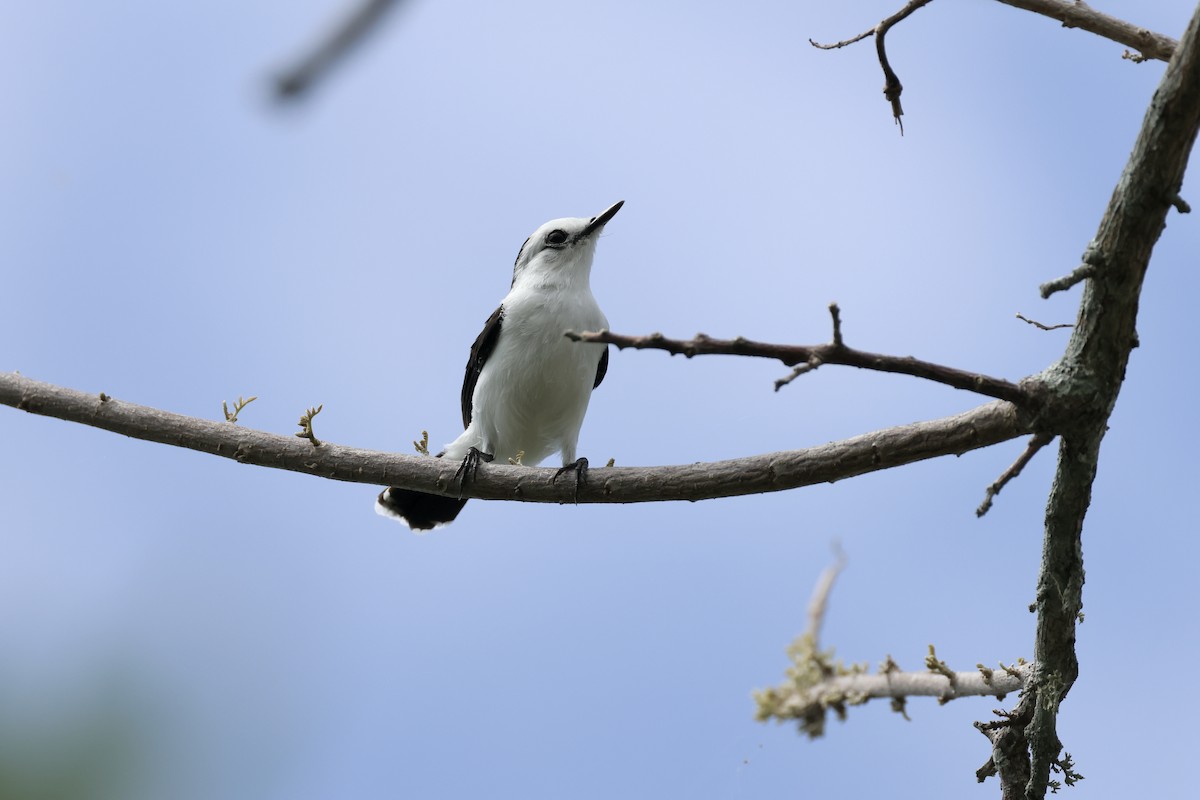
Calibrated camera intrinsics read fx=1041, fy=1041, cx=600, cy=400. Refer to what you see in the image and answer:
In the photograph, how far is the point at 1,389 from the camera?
17.4 feet

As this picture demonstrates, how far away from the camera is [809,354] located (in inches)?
130

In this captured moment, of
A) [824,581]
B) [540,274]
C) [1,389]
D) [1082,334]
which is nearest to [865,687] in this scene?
[824,581]

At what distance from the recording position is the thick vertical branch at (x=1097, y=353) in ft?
10.6

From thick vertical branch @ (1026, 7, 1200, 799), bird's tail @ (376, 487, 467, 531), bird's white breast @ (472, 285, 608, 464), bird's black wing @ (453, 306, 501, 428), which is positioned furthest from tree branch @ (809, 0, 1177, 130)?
bird's tail @ (376, 487, 467, 531)

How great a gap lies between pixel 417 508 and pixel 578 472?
2.13 meters

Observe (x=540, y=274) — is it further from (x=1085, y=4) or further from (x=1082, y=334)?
(x=1082, y=334)

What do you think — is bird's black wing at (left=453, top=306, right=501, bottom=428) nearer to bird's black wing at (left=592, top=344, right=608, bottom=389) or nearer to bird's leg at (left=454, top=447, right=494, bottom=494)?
bird's black wing at (left=592, top=344, right=608, bottom=389)

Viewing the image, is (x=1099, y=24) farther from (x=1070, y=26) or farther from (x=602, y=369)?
(x=602, y=369)

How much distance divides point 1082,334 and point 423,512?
443 centimetres

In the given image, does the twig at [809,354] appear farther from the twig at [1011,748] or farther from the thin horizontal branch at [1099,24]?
the thin horizontal branch at [1099,24]

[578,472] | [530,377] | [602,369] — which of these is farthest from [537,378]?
[578,472]

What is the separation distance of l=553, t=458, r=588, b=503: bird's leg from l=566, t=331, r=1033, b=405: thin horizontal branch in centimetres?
176

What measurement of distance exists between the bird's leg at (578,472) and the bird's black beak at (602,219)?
2.65m

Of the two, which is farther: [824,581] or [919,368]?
[824,581]
